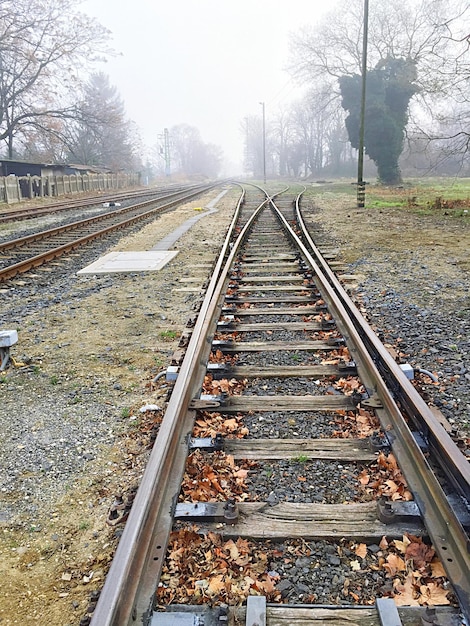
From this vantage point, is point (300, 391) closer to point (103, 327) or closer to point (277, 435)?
point (277, 435)

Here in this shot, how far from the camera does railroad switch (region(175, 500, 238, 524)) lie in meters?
2.35

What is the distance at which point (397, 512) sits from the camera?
2324 mm

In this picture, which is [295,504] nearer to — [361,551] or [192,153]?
[361,551]

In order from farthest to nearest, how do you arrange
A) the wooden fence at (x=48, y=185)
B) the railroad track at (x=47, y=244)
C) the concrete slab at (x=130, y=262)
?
the wooden fence at (x=48, y=185) → the railroad track at (x=47, y=244) → the concrete slab at (x=130, y=262)

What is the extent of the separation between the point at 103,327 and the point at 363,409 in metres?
3.19

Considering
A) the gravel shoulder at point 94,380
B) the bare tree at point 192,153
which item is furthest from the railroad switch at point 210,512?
the bare tree at point 192,153

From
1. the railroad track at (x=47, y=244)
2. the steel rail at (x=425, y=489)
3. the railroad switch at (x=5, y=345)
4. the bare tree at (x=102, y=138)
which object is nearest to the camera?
the steel rail at (x=425, y=489)

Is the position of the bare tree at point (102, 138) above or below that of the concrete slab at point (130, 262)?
above

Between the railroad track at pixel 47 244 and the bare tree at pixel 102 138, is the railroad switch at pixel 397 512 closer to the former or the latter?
the railroad track at pixel 47 244

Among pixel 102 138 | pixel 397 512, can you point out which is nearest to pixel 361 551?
pixel 397 512

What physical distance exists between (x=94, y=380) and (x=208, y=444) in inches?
62.5

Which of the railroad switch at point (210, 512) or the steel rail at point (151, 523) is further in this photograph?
the railroad switch at point (210, 512)

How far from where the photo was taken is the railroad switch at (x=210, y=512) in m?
2.35

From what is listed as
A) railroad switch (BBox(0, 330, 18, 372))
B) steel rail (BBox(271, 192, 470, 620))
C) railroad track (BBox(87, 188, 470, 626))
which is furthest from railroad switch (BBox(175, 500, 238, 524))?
railroad switch (BBox(0, 330, 18, 372))
